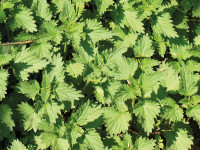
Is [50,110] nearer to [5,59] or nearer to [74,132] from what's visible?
[74,132]

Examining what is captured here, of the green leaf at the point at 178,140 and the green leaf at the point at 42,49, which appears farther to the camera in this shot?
the green leaf at the point at 178,140

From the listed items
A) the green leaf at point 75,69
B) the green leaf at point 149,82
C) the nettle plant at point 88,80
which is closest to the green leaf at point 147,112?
the nettle plant at point 88,80

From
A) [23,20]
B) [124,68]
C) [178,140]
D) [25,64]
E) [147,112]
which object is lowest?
[178,140]

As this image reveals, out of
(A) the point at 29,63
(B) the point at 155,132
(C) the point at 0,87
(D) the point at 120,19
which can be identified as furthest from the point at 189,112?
(C) the point at 0,87

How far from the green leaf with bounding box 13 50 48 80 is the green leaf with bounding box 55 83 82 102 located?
322 mm

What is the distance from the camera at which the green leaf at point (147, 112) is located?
2.93 metres

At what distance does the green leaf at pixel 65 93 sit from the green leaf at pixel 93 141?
1.61 feet

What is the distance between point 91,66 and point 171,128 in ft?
4.77

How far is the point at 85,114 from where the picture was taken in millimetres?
2959

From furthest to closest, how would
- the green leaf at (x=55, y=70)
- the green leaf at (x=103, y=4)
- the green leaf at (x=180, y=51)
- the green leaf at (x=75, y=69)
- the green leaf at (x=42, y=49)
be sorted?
the green leaf at (x=180, y=51) < the green leaf at (x=103, y=4) < the green leaf at (x=75, y=69) < the green leaf at (x=42, y=49) < the green leaf at (x=55, y=70)

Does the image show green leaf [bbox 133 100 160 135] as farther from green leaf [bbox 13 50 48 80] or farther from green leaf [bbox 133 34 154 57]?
green leaf [bbox 13 50 48 80]

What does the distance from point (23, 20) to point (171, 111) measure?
7.17ft

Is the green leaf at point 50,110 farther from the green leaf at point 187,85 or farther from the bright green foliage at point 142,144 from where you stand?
the green leaf at point 187,85

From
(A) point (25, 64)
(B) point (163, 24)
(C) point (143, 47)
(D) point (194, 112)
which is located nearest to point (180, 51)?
(B) point (163, 24)
